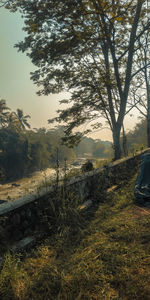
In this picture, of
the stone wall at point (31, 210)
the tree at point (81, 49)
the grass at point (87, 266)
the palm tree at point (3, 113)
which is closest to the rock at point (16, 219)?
the stone wall at point (31, 210)

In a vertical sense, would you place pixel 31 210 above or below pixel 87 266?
above

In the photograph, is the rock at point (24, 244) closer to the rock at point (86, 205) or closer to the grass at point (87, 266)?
the grass at point (87, 266)

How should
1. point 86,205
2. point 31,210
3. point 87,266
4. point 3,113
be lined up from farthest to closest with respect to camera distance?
1. point 3,113
2. point 86,205
3. point 31,210
4. point 87,266

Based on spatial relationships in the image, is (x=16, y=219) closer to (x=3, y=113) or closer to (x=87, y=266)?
(x=87, y=266)

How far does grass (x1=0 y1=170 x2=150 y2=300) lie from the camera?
1.85 metres

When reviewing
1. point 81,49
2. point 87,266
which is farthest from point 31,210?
point 81,49

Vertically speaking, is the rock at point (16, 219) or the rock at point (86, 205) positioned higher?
the rock at point (16, 219)

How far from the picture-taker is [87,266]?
83.7 inches

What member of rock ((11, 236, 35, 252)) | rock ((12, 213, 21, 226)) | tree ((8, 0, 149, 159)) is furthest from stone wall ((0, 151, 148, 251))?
tree ((8, 0, 149, 159))

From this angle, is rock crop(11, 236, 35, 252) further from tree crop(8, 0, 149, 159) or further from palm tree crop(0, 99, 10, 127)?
palm tree crop(0, 99, 10, 127)

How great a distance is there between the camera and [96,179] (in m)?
5.91

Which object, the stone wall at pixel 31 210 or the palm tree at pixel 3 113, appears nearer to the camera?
the stone wall at pixel 31 210

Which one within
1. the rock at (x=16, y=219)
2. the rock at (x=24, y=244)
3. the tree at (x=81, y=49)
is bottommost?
the rock at (x=24, y=244)

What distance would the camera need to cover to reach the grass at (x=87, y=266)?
1.85 meters
